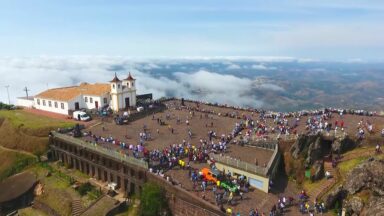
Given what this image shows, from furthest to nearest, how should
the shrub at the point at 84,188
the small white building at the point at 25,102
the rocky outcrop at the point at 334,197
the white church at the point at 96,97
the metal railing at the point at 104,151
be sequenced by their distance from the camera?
1. the small white building at the point at 25,102
2. the white church at the point at 96,97
3. the shrub at the point at 84,188
4. the metal railing at the point at 104,151
5. the rocky outcrop at the point at 334,197

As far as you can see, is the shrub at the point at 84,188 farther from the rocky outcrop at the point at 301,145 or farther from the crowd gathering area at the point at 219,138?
the rocky outcrop at the point at 301,145

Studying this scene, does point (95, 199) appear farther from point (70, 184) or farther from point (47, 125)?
point (47, 125)

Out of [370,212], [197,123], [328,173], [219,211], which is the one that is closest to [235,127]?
[197,123]

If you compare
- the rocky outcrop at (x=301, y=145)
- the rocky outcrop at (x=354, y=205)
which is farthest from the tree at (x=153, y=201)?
the rocky outcrop at (x=354, y=205)

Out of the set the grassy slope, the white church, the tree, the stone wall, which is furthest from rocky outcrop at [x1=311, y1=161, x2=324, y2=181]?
the grassy slope

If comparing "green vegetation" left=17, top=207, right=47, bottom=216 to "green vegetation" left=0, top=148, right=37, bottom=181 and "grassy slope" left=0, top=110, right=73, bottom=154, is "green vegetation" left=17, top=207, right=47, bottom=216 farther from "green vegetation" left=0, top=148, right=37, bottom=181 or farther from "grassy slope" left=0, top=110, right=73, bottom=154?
"grassy slope" left=0, top=110, right=73, bottom=154

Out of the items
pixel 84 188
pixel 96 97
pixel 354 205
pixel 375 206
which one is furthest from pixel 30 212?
pixel 375 206

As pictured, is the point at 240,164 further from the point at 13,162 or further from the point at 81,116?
the point at 13,162
